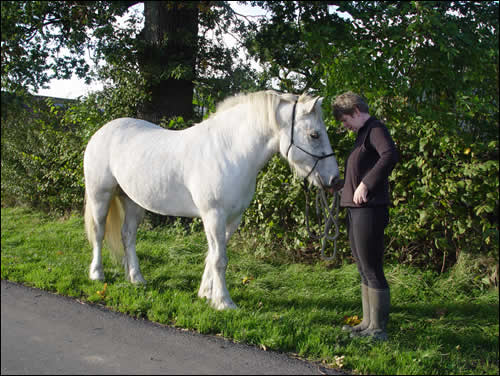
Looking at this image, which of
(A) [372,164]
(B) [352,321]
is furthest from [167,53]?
(B) [352,321]

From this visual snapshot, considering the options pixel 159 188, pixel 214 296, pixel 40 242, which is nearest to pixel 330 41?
pixel 159 188

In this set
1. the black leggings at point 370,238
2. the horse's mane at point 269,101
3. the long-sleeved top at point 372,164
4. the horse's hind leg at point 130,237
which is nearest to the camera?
the long-sleeved top at point 372,164

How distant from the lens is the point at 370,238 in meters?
3.04

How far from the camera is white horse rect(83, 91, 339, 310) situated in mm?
3311

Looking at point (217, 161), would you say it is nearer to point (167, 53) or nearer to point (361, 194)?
point (361, 194)

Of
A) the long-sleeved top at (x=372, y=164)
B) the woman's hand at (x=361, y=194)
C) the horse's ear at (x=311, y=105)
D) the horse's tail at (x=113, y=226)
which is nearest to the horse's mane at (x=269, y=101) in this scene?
the horse's ear at (x=311, y=105)

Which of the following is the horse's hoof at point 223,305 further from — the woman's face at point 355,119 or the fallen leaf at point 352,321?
the woman's face at point 355,119

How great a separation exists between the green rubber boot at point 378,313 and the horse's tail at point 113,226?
9.75 ft

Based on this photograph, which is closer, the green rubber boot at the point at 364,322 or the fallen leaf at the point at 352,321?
the green rubber boot at the point at 364,322

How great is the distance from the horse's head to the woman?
0.16 m

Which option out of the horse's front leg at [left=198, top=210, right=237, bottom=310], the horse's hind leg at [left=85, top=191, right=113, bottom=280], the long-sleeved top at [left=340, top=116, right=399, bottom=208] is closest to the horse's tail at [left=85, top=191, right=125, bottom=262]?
the horse's hind leg at [left=85, top=191, right=113, bottom=280]

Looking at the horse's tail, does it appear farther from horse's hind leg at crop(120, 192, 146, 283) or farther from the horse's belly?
the horse's belly

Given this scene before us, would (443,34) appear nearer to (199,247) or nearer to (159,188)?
(159,188)

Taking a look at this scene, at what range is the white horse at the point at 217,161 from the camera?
10.9 feet
